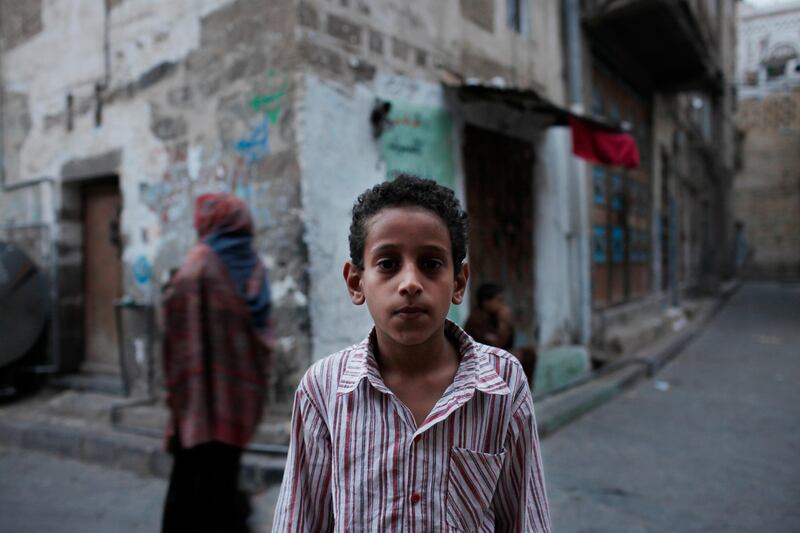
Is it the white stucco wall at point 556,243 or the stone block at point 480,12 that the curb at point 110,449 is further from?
the stone block at point 480,12

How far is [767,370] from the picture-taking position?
757cm

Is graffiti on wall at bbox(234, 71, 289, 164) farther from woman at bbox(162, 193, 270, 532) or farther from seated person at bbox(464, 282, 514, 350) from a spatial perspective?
seated person at bbox(464, 282, 514, 350)

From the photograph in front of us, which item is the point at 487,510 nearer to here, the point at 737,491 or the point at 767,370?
the point at 737,491

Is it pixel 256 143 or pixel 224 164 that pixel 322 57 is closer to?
pixel 256 143

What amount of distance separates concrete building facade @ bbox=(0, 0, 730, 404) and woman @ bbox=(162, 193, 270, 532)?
1342mm

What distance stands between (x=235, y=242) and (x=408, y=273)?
1.71 meters

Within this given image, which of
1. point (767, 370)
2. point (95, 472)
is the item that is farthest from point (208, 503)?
point (767, 370)

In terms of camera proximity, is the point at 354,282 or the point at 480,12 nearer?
the point at 354,282

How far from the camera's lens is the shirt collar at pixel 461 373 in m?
1.13

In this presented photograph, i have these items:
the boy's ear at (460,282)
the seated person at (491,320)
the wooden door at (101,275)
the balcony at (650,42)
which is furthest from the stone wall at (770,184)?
the boy's ear at (460,282)

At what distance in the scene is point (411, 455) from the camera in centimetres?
108

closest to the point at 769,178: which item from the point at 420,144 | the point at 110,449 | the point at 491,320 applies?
the point at 420,144

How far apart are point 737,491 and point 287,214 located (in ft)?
11.0

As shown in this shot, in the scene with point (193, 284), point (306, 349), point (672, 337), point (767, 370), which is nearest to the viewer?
point (193, 284)
